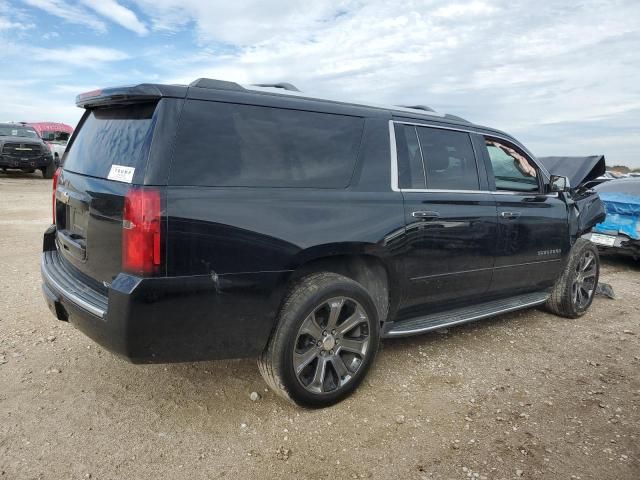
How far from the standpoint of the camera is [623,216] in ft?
25.3

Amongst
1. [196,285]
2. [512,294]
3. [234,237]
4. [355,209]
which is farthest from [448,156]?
[196,285]

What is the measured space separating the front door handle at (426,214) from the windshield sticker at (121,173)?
1.81 metres

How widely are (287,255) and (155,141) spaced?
2.99ft

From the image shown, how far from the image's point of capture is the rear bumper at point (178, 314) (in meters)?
2.57

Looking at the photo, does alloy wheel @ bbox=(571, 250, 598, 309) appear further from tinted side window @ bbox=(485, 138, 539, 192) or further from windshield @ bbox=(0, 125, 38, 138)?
windshield @ bbox=(0, 125, 38, 138)

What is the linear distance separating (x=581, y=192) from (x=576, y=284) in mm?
999

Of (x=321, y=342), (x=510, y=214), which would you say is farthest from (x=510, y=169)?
(x=321, y=342)

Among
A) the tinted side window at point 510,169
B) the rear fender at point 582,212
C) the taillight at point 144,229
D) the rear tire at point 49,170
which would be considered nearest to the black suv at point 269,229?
the taillight at point 144,229

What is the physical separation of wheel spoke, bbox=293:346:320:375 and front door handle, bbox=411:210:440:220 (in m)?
1.13

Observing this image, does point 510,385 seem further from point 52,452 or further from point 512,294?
point 52,452

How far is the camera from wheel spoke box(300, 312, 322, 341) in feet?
10.1

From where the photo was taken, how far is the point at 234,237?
8.98ft

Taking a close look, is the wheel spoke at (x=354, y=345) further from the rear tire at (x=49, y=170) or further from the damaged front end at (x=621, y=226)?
the rear tire at (x=49, y=170)

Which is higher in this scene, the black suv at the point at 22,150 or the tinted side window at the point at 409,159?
the tinted side window at the point at 409,159
